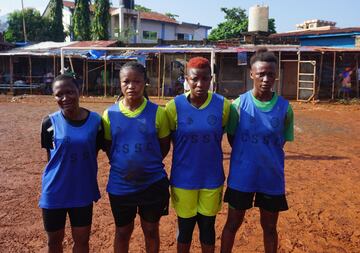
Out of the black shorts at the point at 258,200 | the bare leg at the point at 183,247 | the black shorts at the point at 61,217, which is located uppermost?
the black shorts at the point at 258,200

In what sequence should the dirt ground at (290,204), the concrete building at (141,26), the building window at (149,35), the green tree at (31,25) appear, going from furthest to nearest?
the building window at (149,35)
the concrete building at (141,26)
the green tree at (31,25)
the dirt ground at (290,204)

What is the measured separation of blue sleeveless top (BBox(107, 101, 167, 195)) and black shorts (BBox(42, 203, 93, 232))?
255 millimetres

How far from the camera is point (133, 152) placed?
2715mm

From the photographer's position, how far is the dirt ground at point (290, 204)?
373cm

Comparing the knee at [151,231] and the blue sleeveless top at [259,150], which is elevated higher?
the blue sleeveless top at [259,150]

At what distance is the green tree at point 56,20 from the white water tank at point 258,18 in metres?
15.9

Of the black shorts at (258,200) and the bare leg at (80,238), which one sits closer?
the bare leg at (80,238)

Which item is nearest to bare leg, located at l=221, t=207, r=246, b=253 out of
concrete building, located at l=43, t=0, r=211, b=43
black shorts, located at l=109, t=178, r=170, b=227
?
black shorts, located at l=109, t=178, r=170, b=227

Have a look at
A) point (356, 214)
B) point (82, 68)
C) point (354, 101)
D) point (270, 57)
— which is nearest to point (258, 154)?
point (270, 57)

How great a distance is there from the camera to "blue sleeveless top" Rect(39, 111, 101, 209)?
105 inches

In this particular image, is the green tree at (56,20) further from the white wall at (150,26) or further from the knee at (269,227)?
the knee at (269,227)

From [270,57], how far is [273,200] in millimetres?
1108

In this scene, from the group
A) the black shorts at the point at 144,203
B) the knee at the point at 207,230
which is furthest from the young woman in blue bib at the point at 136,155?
the knee at the point at 207,230

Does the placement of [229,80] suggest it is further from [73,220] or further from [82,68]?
[73,220]
